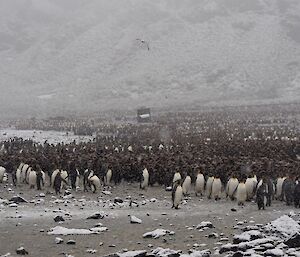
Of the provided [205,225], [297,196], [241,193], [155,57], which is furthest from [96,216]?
[155,57]

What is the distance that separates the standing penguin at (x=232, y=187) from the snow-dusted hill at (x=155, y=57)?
174 ft

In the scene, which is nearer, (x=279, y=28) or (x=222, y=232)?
(x=222, y=232)

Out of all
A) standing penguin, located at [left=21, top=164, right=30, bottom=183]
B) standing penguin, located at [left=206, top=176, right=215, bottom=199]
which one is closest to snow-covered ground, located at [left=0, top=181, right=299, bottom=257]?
standing penguin, located at [left=206, top=176, right=215, bottom=199]

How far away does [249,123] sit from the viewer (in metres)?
41.4

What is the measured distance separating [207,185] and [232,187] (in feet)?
3.46

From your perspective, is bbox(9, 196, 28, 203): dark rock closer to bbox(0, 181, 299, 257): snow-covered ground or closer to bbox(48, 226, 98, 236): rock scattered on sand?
bbox(0, 181, 299, 257): snow-covered ground

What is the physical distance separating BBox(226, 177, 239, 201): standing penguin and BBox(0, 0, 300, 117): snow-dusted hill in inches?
2092

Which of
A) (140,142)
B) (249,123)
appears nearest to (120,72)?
(249,123)

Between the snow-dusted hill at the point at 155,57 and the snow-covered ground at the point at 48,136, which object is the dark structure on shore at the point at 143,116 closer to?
the snow-covered ground at the point at 48,136

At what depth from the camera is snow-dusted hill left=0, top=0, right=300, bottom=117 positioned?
76.2 meters

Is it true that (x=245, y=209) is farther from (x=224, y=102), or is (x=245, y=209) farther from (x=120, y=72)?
(x=120, y=72)

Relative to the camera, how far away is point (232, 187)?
51.4 ft

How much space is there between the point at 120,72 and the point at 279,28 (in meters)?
26.8

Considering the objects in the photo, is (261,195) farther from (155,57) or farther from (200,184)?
(155,57)
